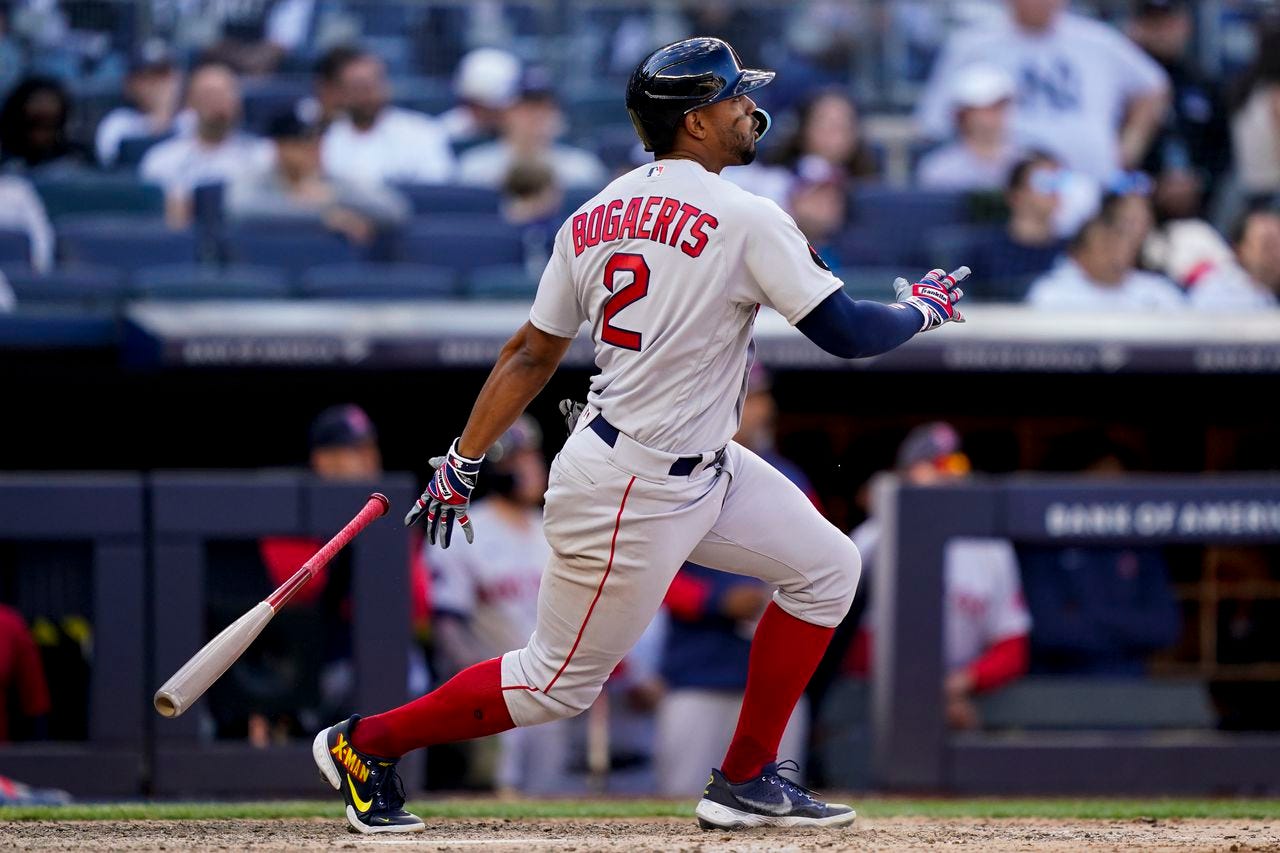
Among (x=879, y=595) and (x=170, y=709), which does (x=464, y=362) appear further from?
(x=170, y=709)

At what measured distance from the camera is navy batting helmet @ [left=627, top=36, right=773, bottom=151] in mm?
3676

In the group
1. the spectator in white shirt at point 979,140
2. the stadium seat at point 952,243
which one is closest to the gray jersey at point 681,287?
the stadium seat at point 952,243

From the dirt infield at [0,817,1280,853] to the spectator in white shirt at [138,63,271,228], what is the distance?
4176 millimetres

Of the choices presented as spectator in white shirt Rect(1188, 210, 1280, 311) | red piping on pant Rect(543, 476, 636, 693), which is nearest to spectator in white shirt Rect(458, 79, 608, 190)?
spectator in white shirt Rect(1188, 210, 1280, 311)

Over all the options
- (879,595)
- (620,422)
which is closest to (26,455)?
(879,595)

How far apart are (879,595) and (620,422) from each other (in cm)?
308

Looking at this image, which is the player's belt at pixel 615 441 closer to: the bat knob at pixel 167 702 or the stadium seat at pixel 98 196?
the bat knob at pixel 167 702

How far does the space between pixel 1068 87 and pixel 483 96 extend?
275cm

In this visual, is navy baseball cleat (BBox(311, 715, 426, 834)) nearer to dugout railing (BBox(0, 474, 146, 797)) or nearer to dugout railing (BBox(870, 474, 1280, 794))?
dugout railing (BBox(0, 474, 146, 797))

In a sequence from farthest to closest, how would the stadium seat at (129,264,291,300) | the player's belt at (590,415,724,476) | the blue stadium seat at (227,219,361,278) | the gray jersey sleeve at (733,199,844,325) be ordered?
the blue stadium seat at (227,219,361,278), the stadium seat at (129,264,291,300), the player's belt at (590,415,724,476), the gray jersey sleeve at (733,199,844,325)

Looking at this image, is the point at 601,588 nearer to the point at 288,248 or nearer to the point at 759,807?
the point at 759,807

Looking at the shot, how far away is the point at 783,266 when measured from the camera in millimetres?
3564

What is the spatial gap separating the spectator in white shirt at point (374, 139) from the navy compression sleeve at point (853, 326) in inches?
196

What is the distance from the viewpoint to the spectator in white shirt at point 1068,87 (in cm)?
891
